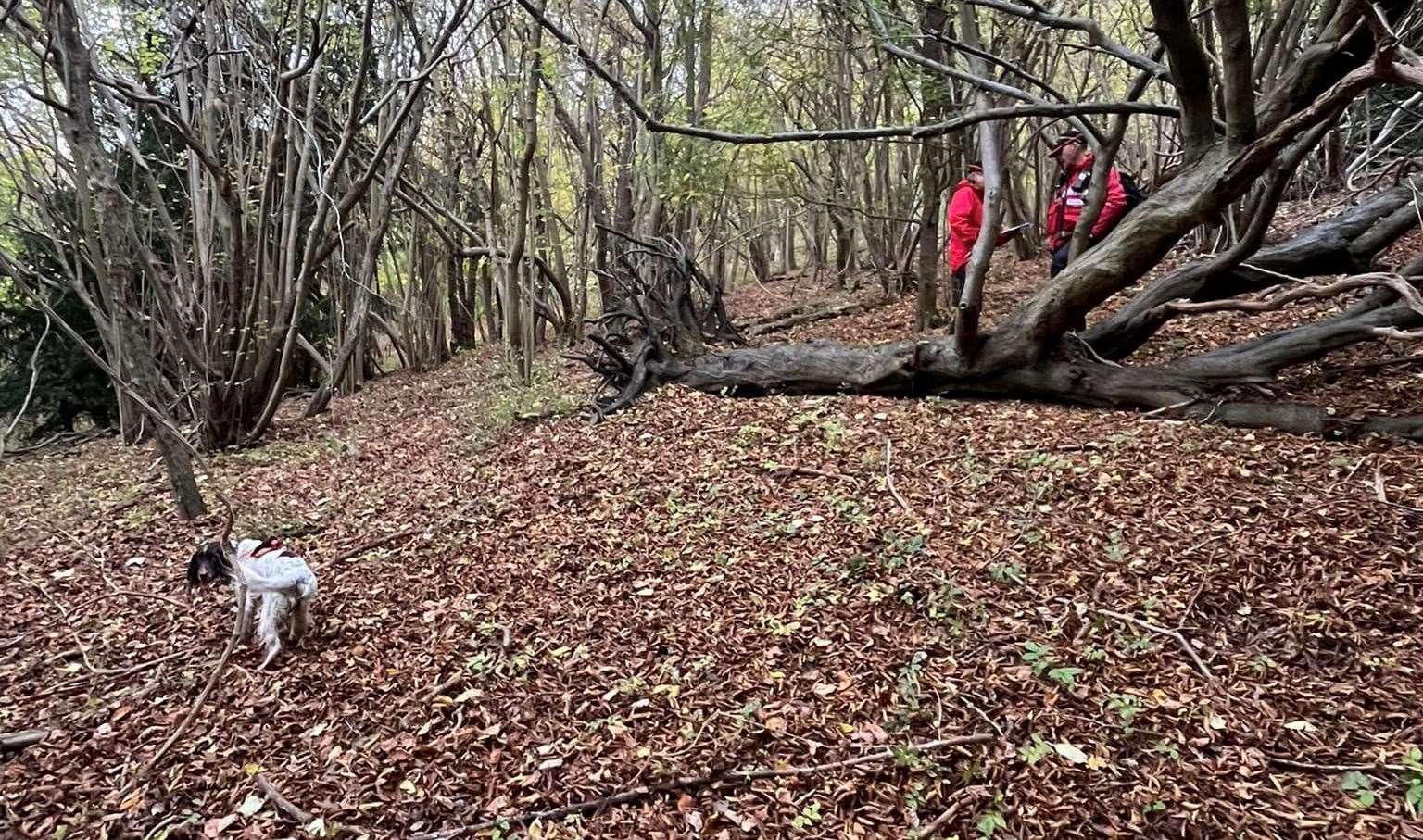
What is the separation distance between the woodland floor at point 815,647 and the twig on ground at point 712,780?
32mm

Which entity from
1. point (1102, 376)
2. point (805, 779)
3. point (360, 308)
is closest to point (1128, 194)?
point (1102, 376)

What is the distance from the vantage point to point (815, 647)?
292 centimetres

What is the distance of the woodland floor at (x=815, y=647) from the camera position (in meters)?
2.25

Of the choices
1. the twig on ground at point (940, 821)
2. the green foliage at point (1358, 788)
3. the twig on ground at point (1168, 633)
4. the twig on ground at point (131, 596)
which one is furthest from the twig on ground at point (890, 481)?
the twig on ground at point (131, 596)

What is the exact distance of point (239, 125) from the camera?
7637mm

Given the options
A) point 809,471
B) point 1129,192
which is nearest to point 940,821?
point 809,471

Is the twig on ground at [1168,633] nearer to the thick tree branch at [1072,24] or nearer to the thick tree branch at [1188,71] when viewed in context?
the thick tree branch at [1188,71]

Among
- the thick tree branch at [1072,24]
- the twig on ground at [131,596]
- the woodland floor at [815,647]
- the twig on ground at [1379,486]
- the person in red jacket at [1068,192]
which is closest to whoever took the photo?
the woodland floor at [815,647]

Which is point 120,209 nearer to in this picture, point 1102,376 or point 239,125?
point 239,125

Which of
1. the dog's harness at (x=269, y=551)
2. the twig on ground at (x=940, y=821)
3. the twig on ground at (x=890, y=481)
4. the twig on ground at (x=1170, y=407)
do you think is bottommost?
the twig on ground at (x=940, y=821)

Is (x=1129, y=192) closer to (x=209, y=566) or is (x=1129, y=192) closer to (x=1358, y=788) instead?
(x=1358, y=788)

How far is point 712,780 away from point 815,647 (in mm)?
732

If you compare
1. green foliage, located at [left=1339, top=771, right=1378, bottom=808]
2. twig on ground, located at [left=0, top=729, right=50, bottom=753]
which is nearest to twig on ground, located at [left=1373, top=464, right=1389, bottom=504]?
green foliage, located at [left=1339, top=771, right=1378, bottom=808]

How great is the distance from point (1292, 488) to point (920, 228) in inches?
191
